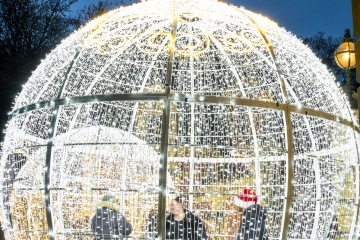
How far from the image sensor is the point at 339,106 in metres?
5.21

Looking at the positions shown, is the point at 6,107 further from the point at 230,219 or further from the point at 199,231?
the point at 199,231

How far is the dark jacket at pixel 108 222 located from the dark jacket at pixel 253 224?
47.1 inches

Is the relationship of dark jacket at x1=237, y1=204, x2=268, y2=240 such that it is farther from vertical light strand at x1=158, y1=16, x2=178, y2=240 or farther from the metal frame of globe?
vertical light strand at x1=158, y1=16, x2=178, y2=240

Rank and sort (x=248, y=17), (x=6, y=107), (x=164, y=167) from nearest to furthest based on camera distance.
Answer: (x=164, y=167) → (x=248, y=17) → (x=6, y=107)

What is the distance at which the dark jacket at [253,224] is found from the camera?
195 inches

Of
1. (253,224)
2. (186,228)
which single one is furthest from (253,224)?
(186,228)

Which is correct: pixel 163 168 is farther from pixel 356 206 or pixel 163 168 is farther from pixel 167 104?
pixel 356 206

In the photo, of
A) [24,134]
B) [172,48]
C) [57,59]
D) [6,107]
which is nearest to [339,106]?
[172,48]

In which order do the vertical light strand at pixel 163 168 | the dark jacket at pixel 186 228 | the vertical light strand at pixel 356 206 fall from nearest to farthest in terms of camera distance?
the vertical light strand at pixel 163 168 < the vertical light strand at pixel 356 206 < the dark jacket at pixel 186 228

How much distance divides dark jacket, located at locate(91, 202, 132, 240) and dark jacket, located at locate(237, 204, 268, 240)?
3.92ft

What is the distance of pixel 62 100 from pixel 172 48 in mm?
1103

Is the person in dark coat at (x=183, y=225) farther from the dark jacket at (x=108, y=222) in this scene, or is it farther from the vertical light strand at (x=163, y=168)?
the vertical light strand at (x=163, y=168)

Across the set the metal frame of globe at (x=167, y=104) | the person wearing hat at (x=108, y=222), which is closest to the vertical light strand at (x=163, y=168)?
the metal frame of globe at (x=167, y=104)

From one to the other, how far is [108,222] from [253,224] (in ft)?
4.78
